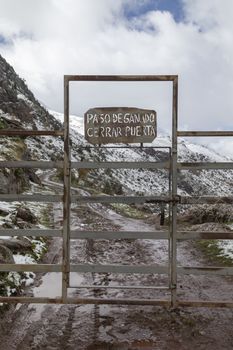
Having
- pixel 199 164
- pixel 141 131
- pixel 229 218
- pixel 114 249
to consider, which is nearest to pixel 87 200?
pixel 141 131

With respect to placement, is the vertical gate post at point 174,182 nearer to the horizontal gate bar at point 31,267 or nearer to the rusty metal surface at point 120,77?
the rusty metal surface at point 120,77

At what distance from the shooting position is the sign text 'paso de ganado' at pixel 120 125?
6.35 metres

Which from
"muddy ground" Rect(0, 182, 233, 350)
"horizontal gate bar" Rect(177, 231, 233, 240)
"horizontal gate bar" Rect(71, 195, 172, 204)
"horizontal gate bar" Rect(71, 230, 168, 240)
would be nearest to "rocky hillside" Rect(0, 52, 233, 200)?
"horizontal gate bar" Rect(71, 195, 172, 204)

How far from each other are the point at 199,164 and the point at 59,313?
3123 mm

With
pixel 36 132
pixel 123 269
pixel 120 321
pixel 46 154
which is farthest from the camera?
pixel 46 154

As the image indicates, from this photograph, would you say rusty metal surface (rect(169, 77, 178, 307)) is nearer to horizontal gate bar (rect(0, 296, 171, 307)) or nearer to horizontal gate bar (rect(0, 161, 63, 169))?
horizontal gate bar (rect(0, 296, 171, 307))

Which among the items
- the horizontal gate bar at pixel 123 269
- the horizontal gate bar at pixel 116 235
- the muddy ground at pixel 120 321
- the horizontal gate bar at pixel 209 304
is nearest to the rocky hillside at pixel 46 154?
the horizontal gate bar at pixel 116 235

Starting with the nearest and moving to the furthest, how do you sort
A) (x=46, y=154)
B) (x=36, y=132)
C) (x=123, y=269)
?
(x=36, y=132) < (x=123, y=269) < (x=46, y=154)

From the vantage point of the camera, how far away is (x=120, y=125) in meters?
6.39

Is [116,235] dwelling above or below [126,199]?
below

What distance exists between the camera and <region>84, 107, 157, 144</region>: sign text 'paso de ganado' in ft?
20.8

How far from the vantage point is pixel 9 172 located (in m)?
22.7

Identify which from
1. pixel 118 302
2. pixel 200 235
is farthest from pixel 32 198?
pixel 200 235

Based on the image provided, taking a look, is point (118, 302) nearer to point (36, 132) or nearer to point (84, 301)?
point (84, 301)
